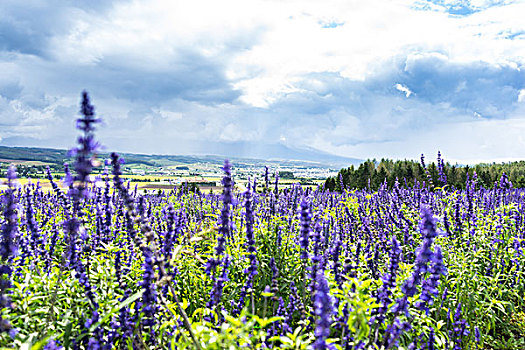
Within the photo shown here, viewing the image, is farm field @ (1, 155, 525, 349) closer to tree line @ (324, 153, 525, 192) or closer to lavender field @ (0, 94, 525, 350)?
lavender field @ (0, 94, 525, 350)

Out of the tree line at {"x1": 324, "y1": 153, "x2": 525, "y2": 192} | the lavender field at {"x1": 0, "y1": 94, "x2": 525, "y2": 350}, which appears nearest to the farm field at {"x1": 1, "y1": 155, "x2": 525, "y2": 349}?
the lavender field at {"x1": 0, "y1": 94, "x2": 525, "y2": 350}

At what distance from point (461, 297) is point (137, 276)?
5.27 m

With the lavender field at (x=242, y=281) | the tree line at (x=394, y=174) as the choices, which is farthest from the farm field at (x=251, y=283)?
the tree line at (x=394, y=174)

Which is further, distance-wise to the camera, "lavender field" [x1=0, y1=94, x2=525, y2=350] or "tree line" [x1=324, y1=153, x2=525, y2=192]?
"tree line" [x1=324, y1=153, x2=525, y2=192]

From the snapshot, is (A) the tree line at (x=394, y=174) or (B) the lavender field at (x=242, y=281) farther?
(A) the tree line at (x=394, y=174)

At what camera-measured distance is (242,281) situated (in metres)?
5.99

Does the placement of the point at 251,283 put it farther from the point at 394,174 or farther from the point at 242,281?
the point at 394,174

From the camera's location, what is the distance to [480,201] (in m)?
11.0

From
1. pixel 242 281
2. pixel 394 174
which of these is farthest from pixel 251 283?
pixel 394 174

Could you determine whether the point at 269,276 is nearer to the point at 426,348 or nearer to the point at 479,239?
the point at 426,348

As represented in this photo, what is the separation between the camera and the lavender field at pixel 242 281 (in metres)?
3.08

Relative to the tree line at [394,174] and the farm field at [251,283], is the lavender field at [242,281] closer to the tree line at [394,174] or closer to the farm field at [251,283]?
the farm field at [251,283]

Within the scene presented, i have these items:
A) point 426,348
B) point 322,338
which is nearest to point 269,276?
point 426,348

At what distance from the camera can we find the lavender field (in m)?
3.08
